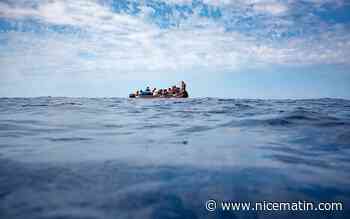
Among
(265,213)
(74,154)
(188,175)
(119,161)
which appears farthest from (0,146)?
(265,213)

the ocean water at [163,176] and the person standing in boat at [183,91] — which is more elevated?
the person standing in boat at [183,91]

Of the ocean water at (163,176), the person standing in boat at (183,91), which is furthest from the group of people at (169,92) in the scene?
the ocean water at (163,176)

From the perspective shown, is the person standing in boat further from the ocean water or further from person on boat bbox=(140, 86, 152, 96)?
the ocean water

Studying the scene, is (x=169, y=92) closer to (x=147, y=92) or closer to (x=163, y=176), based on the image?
(x=147, y=92)

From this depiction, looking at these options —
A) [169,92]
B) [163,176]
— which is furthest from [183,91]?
[163,176]

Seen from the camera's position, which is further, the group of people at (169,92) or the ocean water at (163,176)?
the group of people at (169,92)

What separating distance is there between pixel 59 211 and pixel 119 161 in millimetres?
1612

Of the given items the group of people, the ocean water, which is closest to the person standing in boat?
the group of people

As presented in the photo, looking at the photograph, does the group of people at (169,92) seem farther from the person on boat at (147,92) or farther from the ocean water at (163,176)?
the ocean water at (163,176)

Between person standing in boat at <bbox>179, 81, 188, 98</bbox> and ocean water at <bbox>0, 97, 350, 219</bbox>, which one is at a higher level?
person standing in boat at <bbox>179, 81, 188, 98</bbox>

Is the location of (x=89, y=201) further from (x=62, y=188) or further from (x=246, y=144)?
(x=246, y=144)

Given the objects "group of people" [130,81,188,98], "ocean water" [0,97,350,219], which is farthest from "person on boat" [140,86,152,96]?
"ocean water" [0,97,350,219]

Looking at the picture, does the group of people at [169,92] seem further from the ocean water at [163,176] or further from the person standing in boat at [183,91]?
the ocean water at [163,176]

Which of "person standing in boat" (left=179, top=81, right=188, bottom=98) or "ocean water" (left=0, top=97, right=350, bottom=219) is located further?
"person standing in boat" (left=179, top=81, right=188, bottom=98)
